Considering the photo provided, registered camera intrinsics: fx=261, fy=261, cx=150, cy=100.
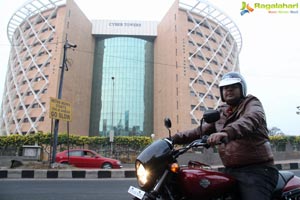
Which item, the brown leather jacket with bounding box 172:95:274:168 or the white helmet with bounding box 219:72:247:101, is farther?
the white helmet with bounding box 219:72:247:101

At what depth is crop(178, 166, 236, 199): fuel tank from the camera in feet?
5.37

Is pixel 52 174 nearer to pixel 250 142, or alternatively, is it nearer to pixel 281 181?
pixel 281 181

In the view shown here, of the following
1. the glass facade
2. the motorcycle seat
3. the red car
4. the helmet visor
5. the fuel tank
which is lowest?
the red car

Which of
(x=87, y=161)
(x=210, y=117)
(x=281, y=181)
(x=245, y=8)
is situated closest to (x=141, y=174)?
(x=210, y=117)

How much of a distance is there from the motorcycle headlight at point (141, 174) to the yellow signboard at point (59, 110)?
11.0m

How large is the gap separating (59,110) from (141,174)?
11.5 meters

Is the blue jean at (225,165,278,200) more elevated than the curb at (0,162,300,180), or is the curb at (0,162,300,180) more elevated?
→ the blue jean at (225,165,278,200)

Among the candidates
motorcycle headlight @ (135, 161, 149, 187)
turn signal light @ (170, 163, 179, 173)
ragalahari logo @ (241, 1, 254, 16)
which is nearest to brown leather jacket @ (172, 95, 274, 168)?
turn signal light @ (170, 163, 179, 173)

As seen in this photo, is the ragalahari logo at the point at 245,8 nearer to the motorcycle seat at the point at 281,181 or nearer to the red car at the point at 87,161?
the red car at the point at 87,161

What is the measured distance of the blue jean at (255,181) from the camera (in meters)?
1.82

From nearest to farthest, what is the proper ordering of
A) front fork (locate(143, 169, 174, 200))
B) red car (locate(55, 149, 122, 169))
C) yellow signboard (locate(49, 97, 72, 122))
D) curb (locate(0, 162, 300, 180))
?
front fork (locate(143, 169, 174, 200)), curb (locate(0, 162, 300, 180)), yellow signboard (locate(49, 97, 72, 122)), red car (locate(55, 149, 122, 169))

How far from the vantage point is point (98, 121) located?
4441 centimetres

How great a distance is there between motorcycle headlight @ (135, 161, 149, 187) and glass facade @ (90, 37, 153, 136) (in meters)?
42.3

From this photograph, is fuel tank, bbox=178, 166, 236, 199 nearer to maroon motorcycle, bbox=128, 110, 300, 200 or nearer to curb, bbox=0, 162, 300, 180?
maroon motorcycle, bbox=128, 110, 300, 200
